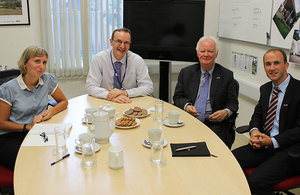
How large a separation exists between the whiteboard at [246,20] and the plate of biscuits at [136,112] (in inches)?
64.9

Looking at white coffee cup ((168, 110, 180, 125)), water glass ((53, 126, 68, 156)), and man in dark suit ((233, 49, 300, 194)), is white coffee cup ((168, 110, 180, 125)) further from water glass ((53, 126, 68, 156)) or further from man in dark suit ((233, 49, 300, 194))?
water glass ((53, 126, 68, 156))

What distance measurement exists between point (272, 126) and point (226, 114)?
16.0 inches

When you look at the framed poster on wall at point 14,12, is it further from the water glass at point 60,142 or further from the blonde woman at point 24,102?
the water glass at point 60,142

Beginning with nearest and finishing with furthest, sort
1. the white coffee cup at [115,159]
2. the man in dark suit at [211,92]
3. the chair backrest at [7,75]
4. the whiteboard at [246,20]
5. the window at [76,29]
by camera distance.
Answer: the white coffee cup at [115,159], the chair backrest at [7,75], the man in dark suit at [211,92], the whiteboard at [246,20], the window at [76,29]

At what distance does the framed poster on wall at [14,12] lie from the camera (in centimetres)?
362

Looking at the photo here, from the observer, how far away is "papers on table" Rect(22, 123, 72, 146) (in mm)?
1698

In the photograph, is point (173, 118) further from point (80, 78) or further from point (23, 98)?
point (80, 78)

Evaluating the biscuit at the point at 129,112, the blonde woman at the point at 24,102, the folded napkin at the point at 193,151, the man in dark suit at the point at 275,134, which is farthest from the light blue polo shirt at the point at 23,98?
the man in dark suit at the point at 275,134

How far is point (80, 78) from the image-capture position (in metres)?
4.14

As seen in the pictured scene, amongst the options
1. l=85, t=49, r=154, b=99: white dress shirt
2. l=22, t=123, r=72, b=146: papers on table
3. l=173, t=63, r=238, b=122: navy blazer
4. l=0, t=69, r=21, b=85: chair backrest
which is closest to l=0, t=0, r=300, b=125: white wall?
l=173, t=63, r=238, b=122: navy blazer

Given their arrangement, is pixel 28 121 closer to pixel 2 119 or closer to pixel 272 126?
pixel 2 119

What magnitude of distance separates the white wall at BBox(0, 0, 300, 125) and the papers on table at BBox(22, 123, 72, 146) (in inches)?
87.6

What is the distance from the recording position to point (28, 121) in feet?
7.18

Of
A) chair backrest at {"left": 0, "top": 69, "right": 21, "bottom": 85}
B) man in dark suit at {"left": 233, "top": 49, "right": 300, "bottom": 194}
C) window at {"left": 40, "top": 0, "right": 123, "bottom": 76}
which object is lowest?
man in dark suit at {"left": 233, "top": 49, "right": 300, "bottom": 194}
